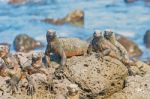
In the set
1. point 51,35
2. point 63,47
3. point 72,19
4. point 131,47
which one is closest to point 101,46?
point 63,47

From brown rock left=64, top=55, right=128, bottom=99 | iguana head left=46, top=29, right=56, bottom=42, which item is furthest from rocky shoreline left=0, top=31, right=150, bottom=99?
iguana head left=46, top=29, right=56, bottom=42

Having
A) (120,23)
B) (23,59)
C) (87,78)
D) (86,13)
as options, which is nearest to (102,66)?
(87,78)

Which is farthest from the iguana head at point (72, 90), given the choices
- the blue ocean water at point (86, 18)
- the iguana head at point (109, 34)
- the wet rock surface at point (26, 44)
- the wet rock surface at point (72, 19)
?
the wet rock surface at point (72, 19)

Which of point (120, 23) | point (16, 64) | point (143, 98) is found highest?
point (16, 64)

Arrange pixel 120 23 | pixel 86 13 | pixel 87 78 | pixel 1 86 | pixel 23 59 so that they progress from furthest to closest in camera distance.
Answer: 1. pixel 86 13
2. pixel 120 23
3. pixel 23 59
4. pixel 87 78
5. pixel 1 86

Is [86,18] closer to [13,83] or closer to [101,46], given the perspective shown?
[101,46]

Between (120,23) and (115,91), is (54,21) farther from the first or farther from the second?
(115,91)
